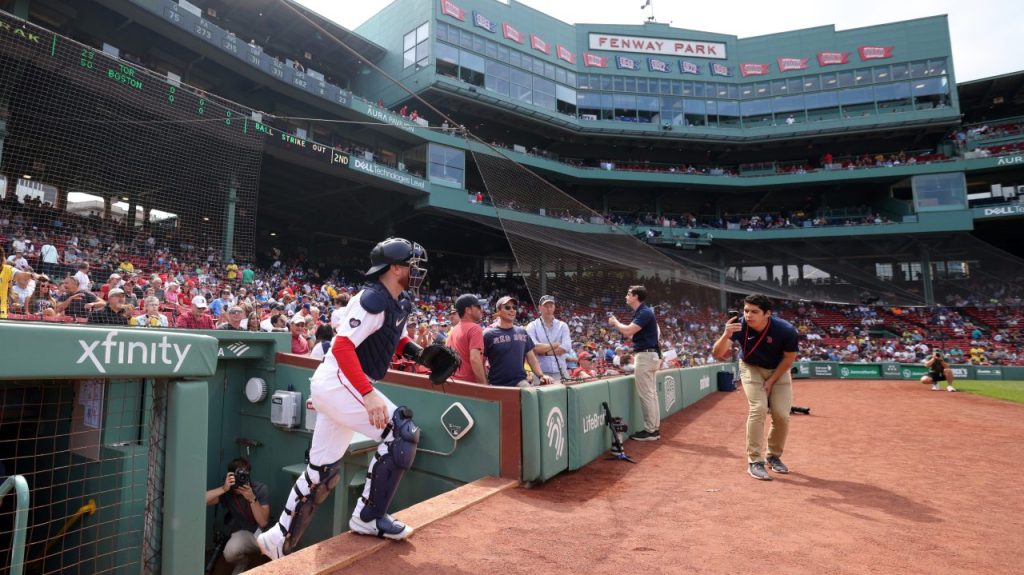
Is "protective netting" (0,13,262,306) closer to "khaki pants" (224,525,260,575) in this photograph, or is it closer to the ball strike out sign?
"khaki pants" (224,525,260,575)

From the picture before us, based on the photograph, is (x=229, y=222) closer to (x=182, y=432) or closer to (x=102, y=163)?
(x=102, y=163)

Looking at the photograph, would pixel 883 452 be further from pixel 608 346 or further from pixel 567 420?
pixel 608 346

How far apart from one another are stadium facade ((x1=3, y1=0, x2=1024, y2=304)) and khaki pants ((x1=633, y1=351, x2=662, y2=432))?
17.6m

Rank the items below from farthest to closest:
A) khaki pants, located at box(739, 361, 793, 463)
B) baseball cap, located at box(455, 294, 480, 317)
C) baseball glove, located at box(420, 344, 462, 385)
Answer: baseball cap, located at box(455, 294, 480, 317)
khaki pants, located at box(739, 361, 793, 463)
baseball glove, located at box(420, 344, 462, 385)

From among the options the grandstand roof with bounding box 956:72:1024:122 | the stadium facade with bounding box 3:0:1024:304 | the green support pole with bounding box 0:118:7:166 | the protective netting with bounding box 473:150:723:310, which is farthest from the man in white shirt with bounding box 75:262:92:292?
the grandstand roof with bounding box 956:72:1024:122

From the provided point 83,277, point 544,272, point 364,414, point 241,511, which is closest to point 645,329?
point 544,272

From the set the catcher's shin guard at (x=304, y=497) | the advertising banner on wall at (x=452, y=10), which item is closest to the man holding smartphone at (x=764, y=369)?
the catcher's shin guard at (x=304, y=497)

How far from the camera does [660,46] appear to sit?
36844mm

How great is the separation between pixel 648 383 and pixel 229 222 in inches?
451

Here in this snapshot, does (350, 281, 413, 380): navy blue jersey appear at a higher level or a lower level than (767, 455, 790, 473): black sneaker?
higher

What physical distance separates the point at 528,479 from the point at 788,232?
3383 centimetres

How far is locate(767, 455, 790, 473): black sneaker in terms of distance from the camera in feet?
16.1

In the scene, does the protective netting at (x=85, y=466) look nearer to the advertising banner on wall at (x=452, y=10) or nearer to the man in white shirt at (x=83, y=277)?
the man in white shirt at (x=83, y=277)

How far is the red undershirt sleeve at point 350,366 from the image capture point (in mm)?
2738
